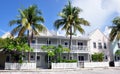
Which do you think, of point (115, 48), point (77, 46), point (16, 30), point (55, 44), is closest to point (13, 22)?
point (16, 30)

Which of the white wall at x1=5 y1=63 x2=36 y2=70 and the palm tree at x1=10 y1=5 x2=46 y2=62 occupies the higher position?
the palm tree at x1=10 y1=5 x2=46 y2=62

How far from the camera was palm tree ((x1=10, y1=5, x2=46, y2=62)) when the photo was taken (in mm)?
33719

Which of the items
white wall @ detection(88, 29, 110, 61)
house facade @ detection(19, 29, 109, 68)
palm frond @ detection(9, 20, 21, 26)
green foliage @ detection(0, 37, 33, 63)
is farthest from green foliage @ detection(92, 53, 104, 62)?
palm frond @ detection(9, 20, 21, 26)

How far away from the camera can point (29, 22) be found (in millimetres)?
34812

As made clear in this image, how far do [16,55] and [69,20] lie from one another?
36.7 ft

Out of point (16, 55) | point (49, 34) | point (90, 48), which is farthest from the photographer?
point (90, 48)

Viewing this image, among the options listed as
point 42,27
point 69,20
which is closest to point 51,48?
point 42,27

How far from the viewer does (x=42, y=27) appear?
3528 centimetres

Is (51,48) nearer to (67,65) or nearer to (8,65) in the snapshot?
(67,65)

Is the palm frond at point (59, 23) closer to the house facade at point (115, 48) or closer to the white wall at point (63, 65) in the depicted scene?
the white wall at point (63, 65)

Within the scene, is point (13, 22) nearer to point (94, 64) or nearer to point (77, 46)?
point (77, 46)

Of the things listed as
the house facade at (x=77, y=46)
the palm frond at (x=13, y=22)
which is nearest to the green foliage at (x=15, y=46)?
the palm frond at (x=13, y=22)

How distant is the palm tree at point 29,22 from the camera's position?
3372 cm

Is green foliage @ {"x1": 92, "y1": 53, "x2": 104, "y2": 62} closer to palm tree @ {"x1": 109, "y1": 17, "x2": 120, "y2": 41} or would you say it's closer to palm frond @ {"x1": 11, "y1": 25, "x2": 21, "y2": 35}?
palm tree @ {"x1": 109, "y1": 17, "x2": 120, "y2": 41}
